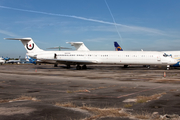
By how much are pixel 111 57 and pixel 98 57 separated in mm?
2667

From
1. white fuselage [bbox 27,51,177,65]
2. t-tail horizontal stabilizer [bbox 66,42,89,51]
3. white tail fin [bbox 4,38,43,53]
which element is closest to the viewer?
white fuselage [bbox 27,51,177,65]

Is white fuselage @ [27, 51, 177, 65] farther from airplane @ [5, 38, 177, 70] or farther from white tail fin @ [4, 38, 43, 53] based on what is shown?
white tail fin @ [4, 38, 43, 53]

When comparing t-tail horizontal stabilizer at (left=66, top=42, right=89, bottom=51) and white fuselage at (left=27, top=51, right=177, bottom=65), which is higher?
t-tail horizontal stabilizer at (left=66, top=42, right=89, bottom=51)

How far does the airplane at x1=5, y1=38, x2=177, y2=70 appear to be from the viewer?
1469 inches

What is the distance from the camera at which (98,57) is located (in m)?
39.4

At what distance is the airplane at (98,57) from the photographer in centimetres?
3731

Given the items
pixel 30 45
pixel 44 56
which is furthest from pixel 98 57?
pixel 30 45

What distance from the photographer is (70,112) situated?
23.1 ft

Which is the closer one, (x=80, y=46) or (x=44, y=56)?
(x=44, y=56)

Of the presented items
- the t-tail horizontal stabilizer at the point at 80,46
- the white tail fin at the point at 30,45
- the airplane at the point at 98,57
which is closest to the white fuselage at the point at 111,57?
the airplane at the point at 98,57

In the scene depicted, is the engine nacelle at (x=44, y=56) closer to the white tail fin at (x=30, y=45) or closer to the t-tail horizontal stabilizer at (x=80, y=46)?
the white tail fin at (x=30, y=45)

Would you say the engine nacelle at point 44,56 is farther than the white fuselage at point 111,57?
Yes

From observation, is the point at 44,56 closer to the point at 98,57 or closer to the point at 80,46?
the point at 98,57

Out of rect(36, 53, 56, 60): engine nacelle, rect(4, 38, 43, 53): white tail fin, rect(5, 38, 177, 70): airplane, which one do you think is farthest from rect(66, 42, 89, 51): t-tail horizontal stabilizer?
rect(36, 53, 56, 60): engine nacelle
